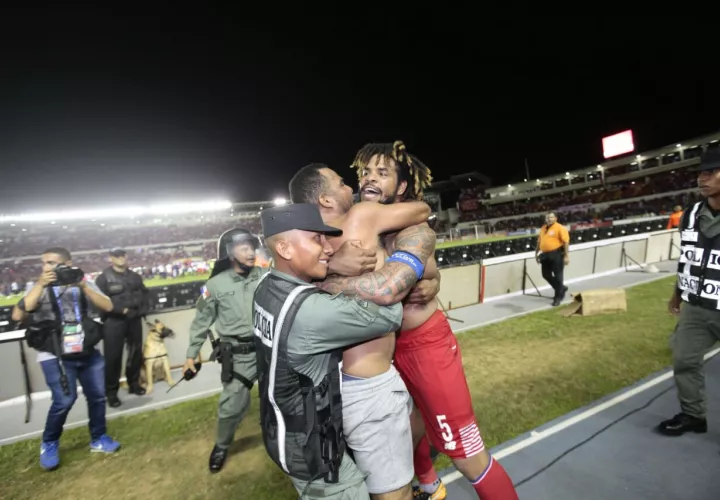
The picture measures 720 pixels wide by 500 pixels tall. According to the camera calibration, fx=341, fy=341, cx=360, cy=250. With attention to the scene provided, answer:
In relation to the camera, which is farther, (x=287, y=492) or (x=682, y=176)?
(x=682, y=176)

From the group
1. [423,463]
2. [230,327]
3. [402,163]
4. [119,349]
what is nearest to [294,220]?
[402,163]

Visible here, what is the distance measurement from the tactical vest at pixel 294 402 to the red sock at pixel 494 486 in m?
1.04

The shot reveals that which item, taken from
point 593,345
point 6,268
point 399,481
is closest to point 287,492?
point 399,481

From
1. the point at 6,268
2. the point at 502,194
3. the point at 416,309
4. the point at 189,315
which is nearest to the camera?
the point at 416,309

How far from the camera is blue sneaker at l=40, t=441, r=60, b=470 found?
340 centimetres

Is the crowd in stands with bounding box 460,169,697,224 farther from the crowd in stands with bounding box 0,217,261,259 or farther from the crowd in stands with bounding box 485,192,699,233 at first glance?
the crowd in stands with bounding box 0,217,261,259

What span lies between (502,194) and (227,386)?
63.7 m

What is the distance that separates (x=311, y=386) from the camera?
1.42 m

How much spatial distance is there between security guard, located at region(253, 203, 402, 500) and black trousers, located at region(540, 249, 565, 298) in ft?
25.9

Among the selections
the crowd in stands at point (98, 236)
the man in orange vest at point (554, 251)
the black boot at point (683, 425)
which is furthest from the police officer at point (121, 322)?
the crowd in stands at point (98, 236)

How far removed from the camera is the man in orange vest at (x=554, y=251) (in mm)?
8000

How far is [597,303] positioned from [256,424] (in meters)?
7.07

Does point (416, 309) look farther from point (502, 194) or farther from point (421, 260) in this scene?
point (502, 194)

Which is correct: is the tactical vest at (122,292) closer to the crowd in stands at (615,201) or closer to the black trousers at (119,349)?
the black trousers at (119,349)
